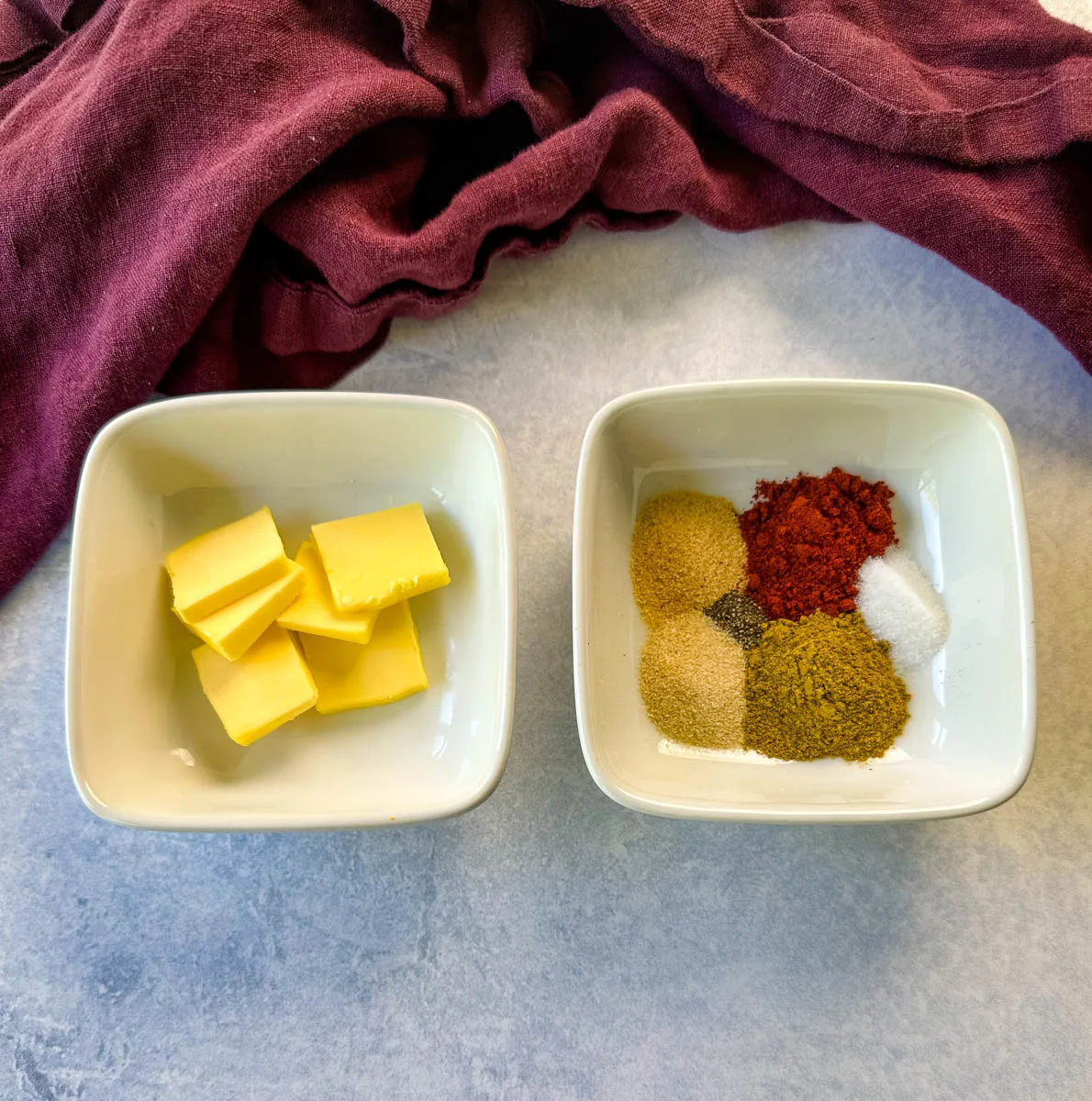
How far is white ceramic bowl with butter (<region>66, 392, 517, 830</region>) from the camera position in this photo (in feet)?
2.08

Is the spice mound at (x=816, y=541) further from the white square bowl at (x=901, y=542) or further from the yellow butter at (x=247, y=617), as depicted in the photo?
the yellow butter at (x=247, y=617)

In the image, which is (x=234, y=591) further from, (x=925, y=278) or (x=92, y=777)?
(x=925, y=278)

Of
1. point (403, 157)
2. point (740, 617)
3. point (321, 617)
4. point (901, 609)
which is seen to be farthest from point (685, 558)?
point (403, 157)

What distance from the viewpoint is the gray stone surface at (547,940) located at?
73 centimetres

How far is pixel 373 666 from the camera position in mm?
707

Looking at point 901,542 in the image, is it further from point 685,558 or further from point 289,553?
point 289,553

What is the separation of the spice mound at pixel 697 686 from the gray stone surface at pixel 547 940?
3.5 inches

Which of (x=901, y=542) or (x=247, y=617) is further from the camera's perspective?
(x=901, y=542)

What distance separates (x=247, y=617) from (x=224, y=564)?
0.05m

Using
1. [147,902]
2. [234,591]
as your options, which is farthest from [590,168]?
[147,902]

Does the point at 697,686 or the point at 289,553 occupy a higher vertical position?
the point at 289,553

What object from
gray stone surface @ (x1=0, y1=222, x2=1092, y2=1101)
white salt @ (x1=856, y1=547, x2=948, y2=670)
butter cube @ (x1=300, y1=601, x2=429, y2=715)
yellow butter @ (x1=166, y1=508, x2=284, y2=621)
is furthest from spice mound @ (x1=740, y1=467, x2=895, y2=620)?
yellow butter @ (x1=166, y1=508, x2=284, y2=621)

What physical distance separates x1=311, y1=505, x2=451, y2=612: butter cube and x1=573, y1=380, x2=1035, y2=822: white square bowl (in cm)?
13

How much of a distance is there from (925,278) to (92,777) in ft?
2.67
